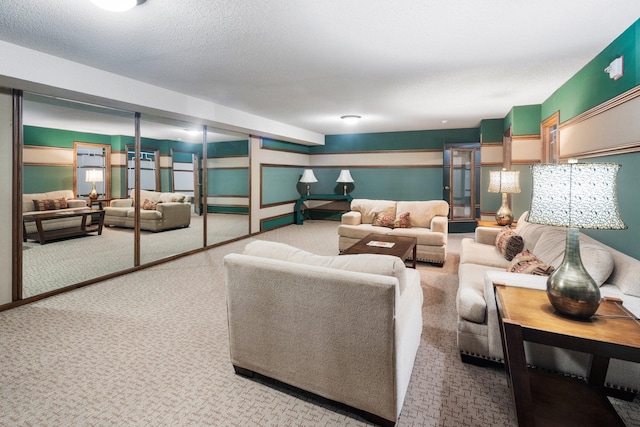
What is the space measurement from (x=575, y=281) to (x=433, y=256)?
2.95 metres

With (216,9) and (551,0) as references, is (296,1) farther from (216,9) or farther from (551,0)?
(551,0)

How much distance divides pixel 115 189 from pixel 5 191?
1356 millimetres

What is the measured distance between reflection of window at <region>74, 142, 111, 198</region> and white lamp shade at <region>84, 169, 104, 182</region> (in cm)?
1

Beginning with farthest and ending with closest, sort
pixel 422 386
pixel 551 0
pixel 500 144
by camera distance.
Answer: pixel 500 144
pixel 551 0
pixel 422 386

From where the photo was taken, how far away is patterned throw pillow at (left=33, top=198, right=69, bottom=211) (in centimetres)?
345

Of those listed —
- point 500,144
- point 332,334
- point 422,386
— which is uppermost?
point 500,144

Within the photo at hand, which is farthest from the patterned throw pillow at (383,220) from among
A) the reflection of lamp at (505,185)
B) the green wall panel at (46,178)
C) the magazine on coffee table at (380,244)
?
the green wall panel at (46,178)

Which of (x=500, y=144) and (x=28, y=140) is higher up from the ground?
(x=500, y=144)

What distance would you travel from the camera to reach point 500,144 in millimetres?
6098

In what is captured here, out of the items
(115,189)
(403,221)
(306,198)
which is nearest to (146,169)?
(115,189)

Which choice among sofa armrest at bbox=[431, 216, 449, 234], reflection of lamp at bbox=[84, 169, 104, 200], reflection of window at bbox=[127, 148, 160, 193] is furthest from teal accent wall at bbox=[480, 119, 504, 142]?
reflection of lamp at bbox=[84, 169, 104, 200]

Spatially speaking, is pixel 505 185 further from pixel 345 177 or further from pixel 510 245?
pixel 345 177

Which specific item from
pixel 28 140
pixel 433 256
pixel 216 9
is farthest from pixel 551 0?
pixel 28 140

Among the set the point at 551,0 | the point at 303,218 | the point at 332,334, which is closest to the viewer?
the point at 332,334
